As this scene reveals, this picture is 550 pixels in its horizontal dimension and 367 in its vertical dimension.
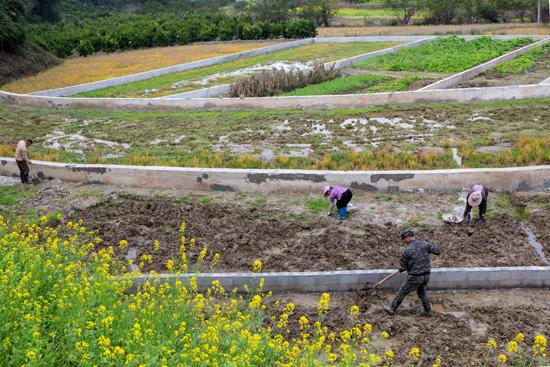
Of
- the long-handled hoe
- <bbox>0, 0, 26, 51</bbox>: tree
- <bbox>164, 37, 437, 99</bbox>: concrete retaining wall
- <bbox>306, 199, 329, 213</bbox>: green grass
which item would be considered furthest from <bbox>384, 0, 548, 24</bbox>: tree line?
the long-handled hoe

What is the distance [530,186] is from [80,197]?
851cm

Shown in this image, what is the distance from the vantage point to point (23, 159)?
12883mm

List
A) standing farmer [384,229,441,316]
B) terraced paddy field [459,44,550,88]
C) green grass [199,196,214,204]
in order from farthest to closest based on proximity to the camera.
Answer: terraced paddy field [459,44,550,88], green grass [199,196,214,204], standing farmer [384,229,441,316]

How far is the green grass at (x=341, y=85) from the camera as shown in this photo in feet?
67.7

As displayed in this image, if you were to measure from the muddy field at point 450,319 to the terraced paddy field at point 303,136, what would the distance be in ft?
14.8

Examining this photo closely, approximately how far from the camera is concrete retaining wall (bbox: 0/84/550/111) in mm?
17656

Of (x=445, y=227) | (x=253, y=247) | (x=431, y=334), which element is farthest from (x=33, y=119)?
(x=431, y=334)

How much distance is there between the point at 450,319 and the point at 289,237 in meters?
3.17

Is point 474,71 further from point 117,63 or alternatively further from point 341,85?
point 117,63

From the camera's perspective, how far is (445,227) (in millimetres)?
10328

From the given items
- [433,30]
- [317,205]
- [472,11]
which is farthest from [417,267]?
[472,11]

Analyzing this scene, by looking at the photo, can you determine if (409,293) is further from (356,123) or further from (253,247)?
(356,123)

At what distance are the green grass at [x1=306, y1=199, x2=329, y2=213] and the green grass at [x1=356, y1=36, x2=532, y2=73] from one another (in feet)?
46.4

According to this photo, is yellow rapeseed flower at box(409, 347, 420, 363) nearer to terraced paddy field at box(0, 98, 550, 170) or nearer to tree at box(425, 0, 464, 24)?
terraced paddy field at box(0, 98, 550, 170)
